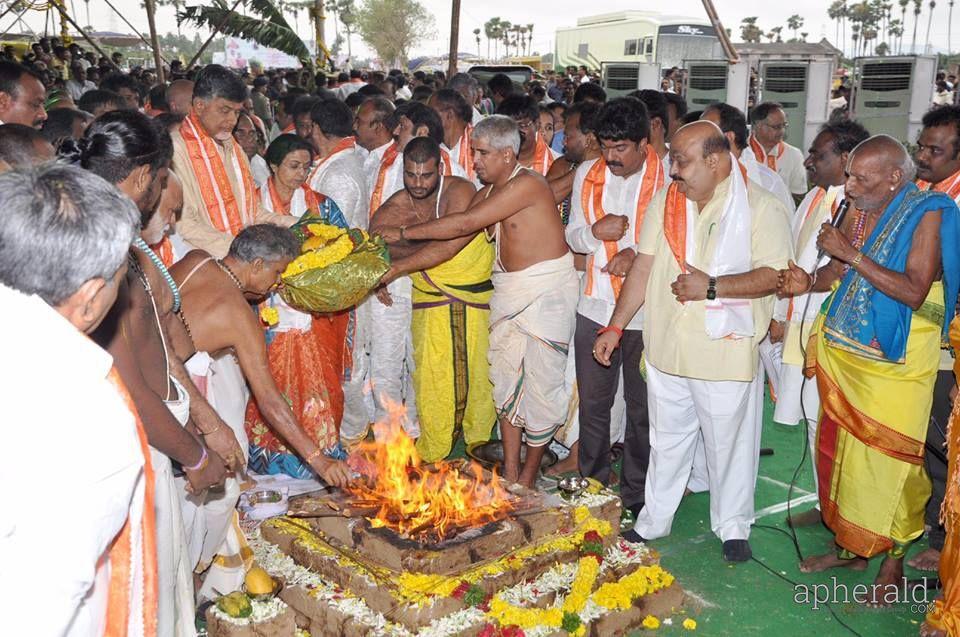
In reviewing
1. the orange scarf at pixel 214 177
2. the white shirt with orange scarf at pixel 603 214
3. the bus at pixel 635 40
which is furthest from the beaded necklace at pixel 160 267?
the bus at pixel 635 40

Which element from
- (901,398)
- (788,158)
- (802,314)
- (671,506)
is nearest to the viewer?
(901,398)

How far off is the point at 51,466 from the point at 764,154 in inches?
261

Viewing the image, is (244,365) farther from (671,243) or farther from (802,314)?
(802,314)

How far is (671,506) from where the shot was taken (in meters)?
4.92

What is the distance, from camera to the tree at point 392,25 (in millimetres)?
66562

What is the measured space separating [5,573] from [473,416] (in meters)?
4.38

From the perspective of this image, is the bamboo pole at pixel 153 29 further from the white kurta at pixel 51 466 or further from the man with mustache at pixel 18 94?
the white kurta at pixel 51 466

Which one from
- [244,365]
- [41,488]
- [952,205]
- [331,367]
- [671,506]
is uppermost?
[952,205]

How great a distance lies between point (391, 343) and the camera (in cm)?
598

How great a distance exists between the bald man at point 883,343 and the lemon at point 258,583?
2744 millimetres

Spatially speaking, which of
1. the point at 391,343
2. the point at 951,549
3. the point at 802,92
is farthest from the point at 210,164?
the point at 802,92

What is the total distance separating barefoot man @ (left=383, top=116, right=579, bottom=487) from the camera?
16.9ft

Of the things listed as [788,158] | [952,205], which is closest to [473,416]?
[952,205]

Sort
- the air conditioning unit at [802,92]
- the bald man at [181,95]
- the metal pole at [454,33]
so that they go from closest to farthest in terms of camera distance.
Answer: the bald man at [181,95] < the metal pole at [454,33] < the air conditioning unit at [802,92]
